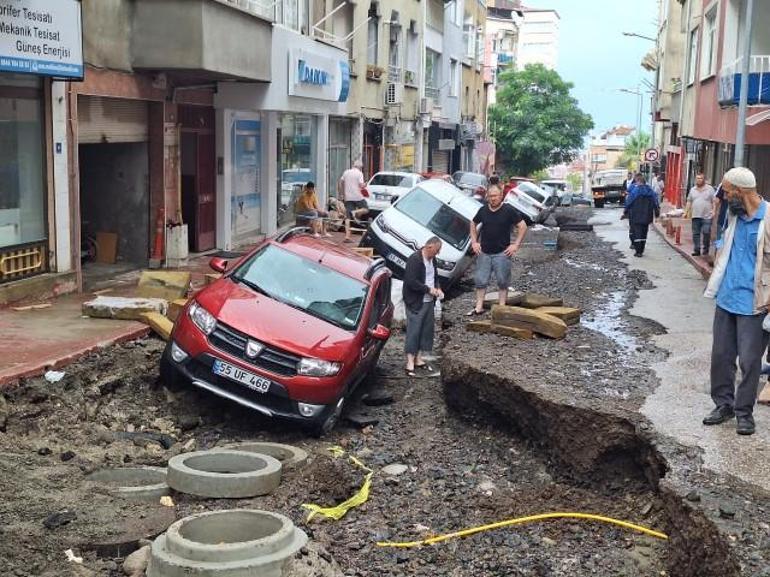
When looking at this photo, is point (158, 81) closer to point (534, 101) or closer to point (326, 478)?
point (326, 478)

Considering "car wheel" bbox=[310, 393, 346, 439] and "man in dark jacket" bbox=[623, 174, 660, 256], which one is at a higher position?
"man in dark jacket" bbox=[623, 174, 660, 256]

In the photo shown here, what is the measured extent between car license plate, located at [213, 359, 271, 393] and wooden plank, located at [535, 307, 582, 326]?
4.16m

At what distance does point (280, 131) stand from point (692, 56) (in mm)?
15905

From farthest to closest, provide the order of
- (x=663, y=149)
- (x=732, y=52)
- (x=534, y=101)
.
→ 1. (x=534, y=101)
2. (x=663, y=149)
3. (x=732, y=52)

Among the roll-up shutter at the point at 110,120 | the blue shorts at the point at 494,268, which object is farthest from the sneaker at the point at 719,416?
the roll-up shutter at the point at 110,120

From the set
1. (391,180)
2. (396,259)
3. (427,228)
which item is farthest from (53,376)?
(391,180)

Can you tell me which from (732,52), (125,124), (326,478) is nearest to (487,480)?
(326,478)

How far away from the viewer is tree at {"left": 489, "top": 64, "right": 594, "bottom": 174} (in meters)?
65.2

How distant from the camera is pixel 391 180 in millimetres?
28891

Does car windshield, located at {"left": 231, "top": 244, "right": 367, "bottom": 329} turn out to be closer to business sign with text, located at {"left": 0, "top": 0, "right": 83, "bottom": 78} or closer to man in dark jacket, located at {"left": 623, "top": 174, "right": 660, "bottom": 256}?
business sign with text, located at {"left": 0, "top": 0, "right": 83, "bottom": 78}

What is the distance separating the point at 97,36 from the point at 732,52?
14244 millimetres

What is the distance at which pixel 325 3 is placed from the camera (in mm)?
25156

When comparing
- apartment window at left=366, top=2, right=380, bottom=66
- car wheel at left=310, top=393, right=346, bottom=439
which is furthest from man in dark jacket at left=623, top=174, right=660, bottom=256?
apartment window at left=366, top=2, right=380, bottom=66

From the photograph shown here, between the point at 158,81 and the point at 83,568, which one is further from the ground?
the point at 158,81
